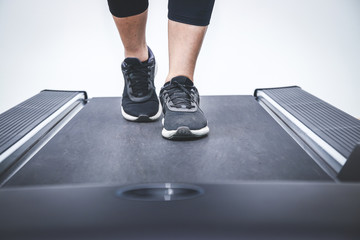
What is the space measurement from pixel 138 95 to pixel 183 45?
0.86 feet

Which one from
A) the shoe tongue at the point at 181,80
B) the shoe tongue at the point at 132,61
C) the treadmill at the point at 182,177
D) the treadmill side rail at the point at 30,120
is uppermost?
the shoe tongue at the point at 132,61

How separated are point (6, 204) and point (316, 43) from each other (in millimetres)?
1847

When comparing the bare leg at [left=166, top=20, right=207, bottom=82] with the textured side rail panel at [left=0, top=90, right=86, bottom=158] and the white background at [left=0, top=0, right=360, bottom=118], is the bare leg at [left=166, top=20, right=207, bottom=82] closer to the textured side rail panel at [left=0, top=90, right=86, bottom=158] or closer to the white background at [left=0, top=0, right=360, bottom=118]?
the textured side rail panel at [left=0, top=90, right=86, bottom=158]

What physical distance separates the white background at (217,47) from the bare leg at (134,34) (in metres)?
0.62

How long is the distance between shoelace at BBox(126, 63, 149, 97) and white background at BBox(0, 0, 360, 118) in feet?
2.34

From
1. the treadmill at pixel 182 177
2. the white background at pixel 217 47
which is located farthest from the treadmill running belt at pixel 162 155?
the white background at pixel 217 47

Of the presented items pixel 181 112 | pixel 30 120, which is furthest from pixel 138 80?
pixel 30 120

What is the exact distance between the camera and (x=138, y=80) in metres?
1.10

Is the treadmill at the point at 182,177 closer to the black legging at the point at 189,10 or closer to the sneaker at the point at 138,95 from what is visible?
the sneaker at the point at 138,95

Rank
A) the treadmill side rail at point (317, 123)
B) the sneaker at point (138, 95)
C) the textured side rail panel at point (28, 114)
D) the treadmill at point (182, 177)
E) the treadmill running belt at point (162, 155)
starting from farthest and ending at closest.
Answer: the sneaker at point (138, 95) → the textured side rail panel at point (28, 114) → the treadmill side rail at point (317, 123) → the treadmill running belt at point (162, 155) → the treadmill at point (182, 177)

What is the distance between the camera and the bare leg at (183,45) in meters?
0.96

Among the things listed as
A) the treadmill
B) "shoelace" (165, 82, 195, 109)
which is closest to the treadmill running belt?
the treadmill

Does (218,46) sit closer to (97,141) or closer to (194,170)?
(97,141)

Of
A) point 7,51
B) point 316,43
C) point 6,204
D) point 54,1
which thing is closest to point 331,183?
point 6,204
